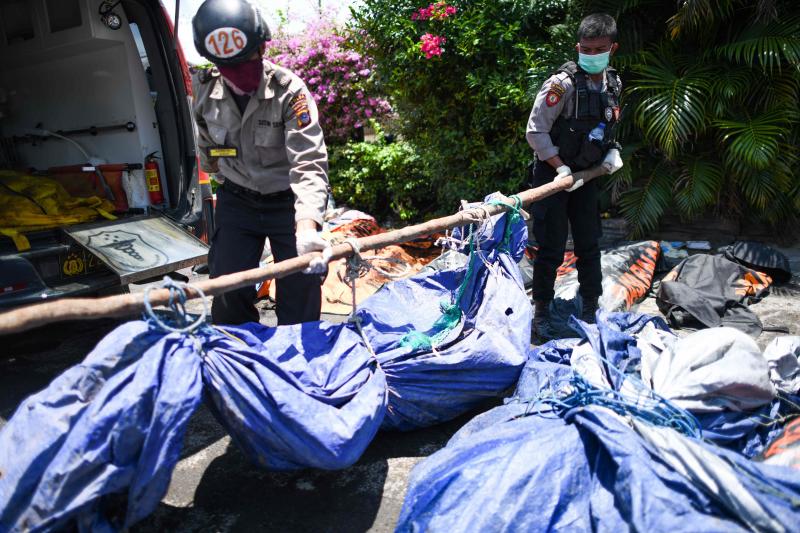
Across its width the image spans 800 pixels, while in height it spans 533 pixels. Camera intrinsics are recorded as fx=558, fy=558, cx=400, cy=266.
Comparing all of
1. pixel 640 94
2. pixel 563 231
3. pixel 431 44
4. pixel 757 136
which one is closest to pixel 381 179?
Answer: pixel 431 44

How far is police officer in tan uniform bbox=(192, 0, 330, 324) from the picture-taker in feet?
7.29

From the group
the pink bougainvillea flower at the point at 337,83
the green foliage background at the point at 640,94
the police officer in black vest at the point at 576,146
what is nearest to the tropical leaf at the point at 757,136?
the green foliage background at the point at 640,94

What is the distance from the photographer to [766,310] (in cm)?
398

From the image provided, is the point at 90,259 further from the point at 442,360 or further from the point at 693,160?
the point at 693,160

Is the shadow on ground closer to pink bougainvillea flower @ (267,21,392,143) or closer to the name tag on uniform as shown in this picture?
the name tag on uniform

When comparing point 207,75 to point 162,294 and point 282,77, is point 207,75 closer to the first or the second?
point 282,77

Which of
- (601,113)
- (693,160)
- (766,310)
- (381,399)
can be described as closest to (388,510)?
(381,399)

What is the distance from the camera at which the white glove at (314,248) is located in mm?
1938

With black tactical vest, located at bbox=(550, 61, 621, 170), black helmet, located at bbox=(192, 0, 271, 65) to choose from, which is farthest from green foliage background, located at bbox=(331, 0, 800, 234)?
black helmet, located at bbox=(192, 0, 271, 65)

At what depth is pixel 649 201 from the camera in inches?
193

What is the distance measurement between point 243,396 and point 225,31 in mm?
1421

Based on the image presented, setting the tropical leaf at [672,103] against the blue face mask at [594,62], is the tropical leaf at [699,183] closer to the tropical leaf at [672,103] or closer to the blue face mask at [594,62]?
the tropical leaf at [672,103]

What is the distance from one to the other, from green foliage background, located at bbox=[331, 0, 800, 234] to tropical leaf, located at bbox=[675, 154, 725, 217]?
1cm

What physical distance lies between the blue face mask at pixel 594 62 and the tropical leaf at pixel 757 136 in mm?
1703
